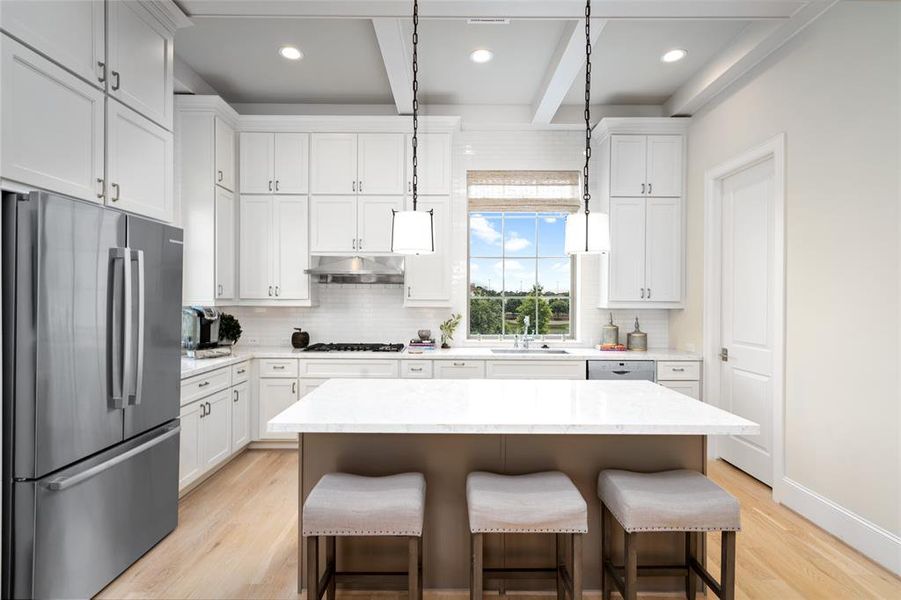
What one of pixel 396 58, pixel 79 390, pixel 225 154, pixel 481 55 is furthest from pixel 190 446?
pixel 481 55

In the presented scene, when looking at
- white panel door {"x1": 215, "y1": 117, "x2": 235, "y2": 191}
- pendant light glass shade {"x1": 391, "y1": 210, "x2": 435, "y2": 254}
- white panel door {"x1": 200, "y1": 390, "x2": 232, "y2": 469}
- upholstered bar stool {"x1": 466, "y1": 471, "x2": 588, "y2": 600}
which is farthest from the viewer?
white panel door {"x1": 215, "y1": 117, "x2": 235, "y2": 191}

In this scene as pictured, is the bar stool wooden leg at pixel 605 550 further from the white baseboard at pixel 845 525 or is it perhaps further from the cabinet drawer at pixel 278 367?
the cabinet drawer at pixel 278 367

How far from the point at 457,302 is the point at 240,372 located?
2.00m

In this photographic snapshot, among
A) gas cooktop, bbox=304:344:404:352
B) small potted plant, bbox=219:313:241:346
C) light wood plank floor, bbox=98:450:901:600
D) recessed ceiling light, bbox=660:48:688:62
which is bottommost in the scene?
light wood plank floor, bbox=98:450:901:600

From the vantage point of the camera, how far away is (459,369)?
4.09 metres

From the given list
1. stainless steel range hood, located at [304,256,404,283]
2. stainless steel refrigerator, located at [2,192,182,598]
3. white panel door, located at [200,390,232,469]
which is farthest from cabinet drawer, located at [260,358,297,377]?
stainless steel refrigerator, located at [2,192,182,598]

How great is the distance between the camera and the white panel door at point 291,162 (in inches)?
170

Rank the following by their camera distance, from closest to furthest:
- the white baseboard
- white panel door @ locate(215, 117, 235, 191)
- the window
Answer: the white baseboard
white panel door @ locate(215, 117, 235, 191)
the window

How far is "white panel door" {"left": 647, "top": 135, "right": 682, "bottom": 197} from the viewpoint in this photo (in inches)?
171

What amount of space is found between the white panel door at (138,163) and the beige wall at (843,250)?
3.76 meters

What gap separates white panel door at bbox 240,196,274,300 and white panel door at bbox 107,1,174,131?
1.46 metres

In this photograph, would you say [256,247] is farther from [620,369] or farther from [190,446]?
[620,369]

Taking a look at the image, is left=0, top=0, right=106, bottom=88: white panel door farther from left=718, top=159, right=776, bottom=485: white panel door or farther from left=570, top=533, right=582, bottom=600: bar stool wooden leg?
left=718, top=159, right=776, bottom=485: white panel door

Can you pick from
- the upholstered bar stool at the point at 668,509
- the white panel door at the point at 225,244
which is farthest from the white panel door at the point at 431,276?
the upholstered bar stool at the point at 668,509
